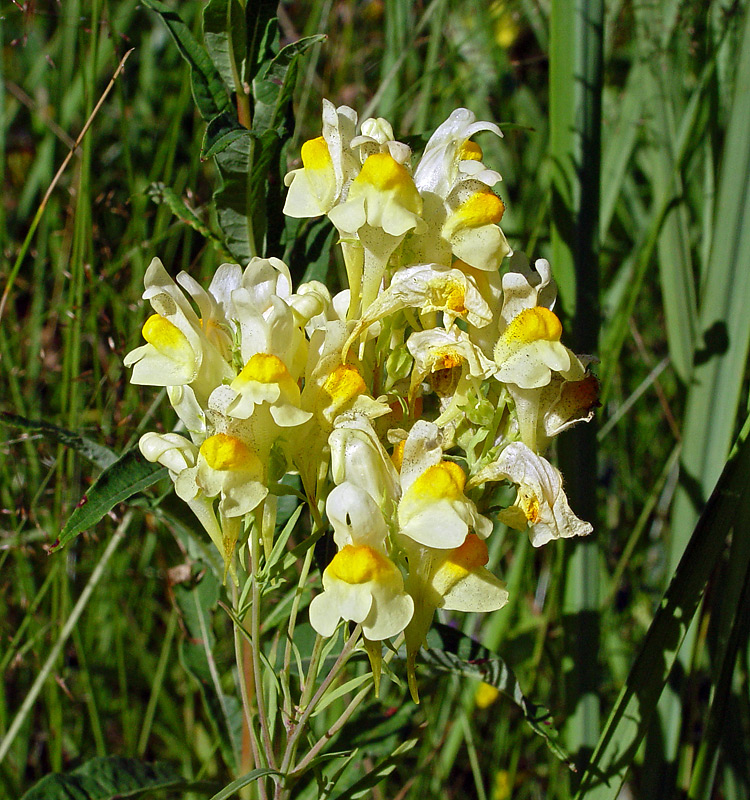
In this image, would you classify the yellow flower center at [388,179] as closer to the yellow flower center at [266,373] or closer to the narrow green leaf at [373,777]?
the yellow flower center at [266,373]

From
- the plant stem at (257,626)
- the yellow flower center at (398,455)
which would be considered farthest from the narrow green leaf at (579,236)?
the plant stem at (257,626)

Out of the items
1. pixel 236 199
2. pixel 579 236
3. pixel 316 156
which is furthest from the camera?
pixel 579 236

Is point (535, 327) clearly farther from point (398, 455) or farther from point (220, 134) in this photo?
point (220, 134)

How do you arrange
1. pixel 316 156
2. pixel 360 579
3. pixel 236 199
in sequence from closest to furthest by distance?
pixel 360 579, pixel 316 156, pixel 236 199

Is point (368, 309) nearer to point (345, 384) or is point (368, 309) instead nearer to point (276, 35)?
point (345, 384)

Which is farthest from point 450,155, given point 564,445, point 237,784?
point 237,784

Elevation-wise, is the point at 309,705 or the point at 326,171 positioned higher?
the point at 326,171

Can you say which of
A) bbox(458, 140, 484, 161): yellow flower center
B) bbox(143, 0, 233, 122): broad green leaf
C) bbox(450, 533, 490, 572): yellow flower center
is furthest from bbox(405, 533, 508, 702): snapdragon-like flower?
bbox(143, 0, 233, 122): broad green leaf
